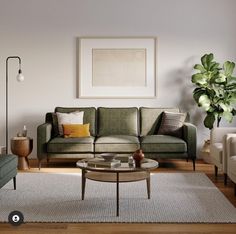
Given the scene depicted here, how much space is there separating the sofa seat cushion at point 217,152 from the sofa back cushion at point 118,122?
135cm

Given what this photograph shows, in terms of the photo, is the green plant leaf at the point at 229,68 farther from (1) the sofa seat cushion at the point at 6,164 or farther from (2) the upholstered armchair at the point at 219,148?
(1) the sofa seat cushion at the point at 6,164

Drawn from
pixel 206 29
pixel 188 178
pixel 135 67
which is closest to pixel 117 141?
pixel 188 178

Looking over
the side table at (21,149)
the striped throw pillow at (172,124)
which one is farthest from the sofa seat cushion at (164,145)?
the side table at (21,149)

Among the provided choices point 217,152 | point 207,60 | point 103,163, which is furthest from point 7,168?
point 207,60

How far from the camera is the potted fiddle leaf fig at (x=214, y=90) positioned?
5.79 m

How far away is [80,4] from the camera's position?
6.27 meters

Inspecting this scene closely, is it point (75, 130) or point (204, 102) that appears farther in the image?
point (204, 102)

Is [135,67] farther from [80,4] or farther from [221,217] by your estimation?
[221,217]

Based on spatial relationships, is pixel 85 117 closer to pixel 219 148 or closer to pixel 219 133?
pixel 219 133

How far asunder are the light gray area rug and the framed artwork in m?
1.84

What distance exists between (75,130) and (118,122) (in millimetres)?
673

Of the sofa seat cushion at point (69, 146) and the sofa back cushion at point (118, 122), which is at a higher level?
the sofa back cushion at point (118, 122)

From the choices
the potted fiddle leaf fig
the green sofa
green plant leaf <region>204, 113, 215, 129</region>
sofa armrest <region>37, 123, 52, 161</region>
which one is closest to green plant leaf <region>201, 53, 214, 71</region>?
the potted fiddle leaf fig

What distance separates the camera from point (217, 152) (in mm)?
4703
